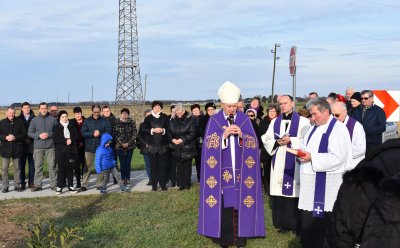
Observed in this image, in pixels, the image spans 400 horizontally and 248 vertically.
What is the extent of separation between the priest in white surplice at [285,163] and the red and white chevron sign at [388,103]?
2.51m

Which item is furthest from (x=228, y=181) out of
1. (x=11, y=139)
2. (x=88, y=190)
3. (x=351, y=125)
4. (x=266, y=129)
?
(x=11, y=139)

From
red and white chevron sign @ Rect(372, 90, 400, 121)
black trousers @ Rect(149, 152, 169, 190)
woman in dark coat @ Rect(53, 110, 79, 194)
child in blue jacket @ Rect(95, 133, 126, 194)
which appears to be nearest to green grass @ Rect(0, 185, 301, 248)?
black trousers @ Rect(149, 152, 169, 190)

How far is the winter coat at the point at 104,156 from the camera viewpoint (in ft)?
37.3

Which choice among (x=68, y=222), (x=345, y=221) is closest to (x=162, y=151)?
(x=68, y=222)

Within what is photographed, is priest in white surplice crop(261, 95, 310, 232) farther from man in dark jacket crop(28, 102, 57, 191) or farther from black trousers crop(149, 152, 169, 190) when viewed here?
man in dark jacket crop(28, 102, 57, 191)

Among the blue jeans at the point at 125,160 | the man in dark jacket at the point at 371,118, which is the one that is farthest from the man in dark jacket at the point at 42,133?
the man in dark jacket at the point at 371,118

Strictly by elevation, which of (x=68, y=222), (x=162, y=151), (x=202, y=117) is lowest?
(x=68, y=222)

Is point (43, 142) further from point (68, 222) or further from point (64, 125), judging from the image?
point (68, 222)

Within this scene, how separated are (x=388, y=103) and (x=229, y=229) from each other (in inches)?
175

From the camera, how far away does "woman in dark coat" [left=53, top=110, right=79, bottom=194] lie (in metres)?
11.5

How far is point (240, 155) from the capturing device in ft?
24.0

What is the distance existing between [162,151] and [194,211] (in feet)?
8.60

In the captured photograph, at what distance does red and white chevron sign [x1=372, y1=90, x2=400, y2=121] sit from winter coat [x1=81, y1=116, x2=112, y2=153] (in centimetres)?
579

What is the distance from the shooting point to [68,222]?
8945mm
